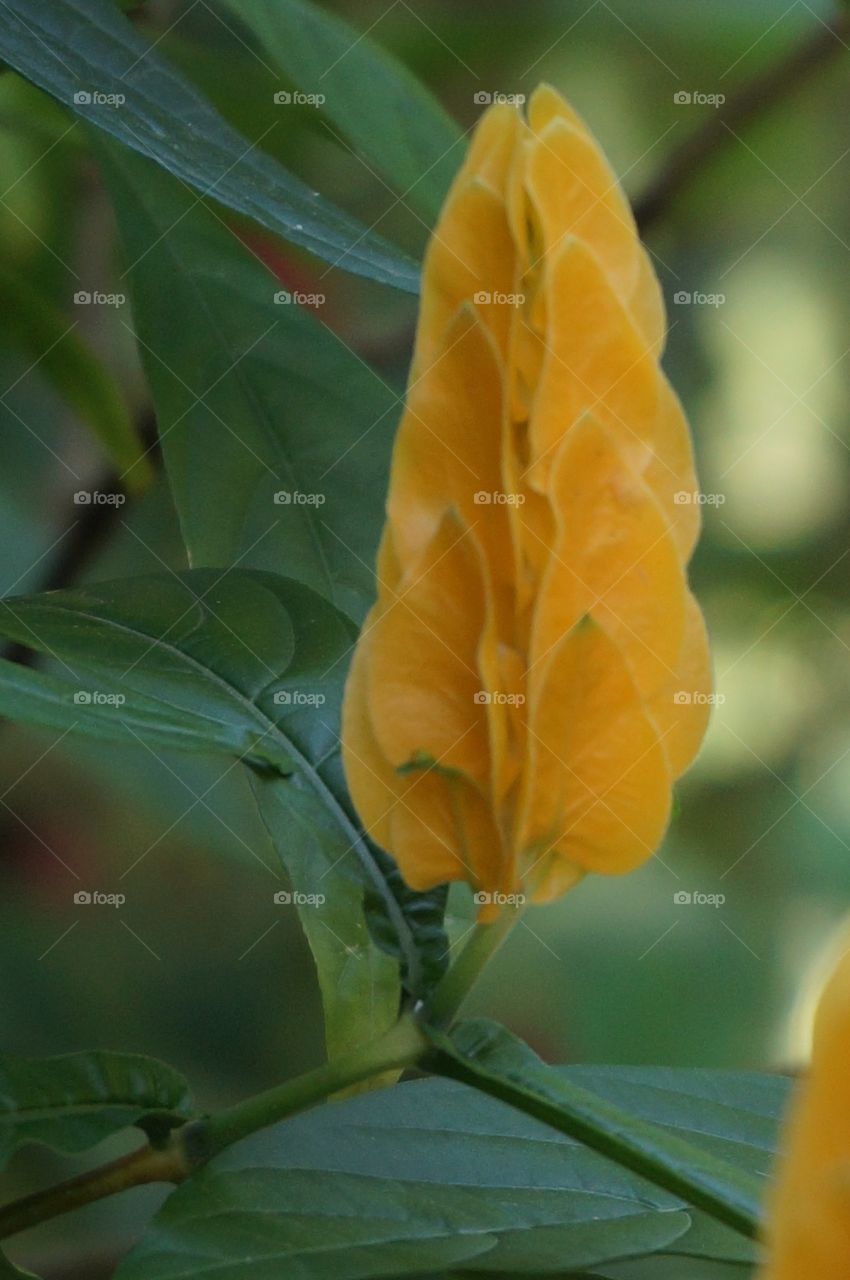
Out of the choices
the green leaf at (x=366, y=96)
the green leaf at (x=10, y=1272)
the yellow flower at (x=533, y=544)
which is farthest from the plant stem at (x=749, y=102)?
the green leaf at (x=10, y=1272)

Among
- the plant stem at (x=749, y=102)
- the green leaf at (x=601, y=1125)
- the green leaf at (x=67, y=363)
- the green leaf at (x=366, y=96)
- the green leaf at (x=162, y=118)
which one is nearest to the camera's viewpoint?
the green leaf at (x=601, y=1125)

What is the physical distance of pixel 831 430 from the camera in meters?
0.98

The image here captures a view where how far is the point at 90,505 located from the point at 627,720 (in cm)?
47

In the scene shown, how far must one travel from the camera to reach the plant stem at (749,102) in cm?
76

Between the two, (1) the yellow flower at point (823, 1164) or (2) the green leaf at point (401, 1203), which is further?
(2) the green leaf at point (401, 1203)

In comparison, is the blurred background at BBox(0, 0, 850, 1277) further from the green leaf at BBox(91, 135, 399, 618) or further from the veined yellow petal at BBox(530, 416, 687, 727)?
the veined yellow petal at BBox(530, 416, 687, 727)

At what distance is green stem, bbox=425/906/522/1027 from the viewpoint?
1.00 feet

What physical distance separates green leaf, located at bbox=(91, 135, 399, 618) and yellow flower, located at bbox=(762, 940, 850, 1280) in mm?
350

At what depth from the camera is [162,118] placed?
37 centimetres

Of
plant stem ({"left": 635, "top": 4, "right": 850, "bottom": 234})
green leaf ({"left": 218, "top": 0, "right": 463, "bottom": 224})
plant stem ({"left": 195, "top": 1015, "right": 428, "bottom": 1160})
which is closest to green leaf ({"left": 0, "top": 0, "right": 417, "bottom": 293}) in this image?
green leaf ({"left": 218, "top": 0, "right": 463, "bottom": 224})

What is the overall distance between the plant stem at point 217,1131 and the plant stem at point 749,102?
0.57 meters

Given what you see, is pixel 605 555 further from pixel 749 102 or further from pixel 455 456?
pixel 749 102

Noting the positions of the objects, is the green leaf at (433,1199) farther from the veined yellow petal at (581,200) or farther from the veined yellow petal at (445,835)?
the veined yellow petal at (581,200)

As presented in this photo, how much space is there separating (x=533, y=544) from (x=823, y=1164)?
150 mm
